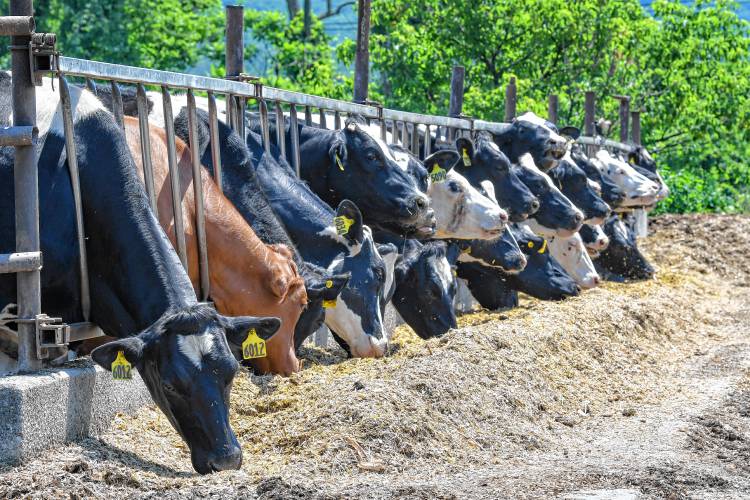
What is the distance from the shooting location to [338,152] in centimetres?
1020

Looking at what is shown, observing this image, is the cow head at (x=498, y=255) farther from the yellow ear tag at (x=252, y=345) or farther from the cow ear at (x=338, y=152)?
the yellow ear tag at (x=252, y=345)

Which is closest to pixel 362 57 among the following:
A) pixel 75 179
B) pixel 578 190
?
pixel 578 190

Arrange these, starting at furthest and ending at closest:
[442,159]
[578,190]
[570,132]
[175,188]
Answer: [570,132] → [578,190] → [442,159] → [175,188]

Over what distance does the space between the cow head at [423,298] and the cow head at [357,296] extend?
174 cm

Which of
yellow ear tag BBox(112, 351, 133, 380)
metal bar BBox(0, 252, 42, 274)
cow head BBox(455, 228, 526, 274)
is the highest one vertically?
metal bar BBox(0, 252, 42, 274)

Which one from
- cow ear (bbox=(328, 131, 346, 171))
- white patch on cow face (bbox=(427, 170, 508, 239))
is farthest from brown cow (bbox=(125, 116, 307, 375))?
white patch on cow face (bbox=(427, 170, 508, 239))

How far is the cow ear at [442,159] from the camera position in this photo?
11648 mm

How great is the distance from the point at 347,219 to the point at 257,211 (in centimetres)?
93

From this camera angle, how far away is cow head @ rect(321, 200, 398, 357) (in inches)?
357

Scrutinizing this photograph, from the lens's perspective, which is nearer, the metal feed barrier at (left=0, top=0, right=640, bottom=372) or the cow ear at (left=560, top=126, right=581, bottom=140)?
the metal feed barrier at (left=0, top=0, right=640, bottom=372)

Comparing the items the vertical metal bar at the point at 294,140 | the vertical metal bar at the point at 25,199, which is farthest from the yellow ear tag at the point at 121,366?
the vertical metal bar at the point at 294,140

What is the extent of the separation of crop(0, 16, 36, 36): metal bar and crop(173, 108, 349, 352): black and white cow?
2513mm

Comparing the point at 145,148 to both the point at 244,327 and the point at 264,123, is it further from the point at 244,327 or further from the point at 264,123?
the point at 264,123

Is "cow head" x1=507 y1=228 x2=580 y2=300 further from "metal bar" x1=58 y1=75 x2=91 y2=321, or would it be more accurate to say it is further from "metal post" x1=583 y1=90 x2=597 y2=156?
"metal bar" x1=58 y1=75 x2=91 y2=321
